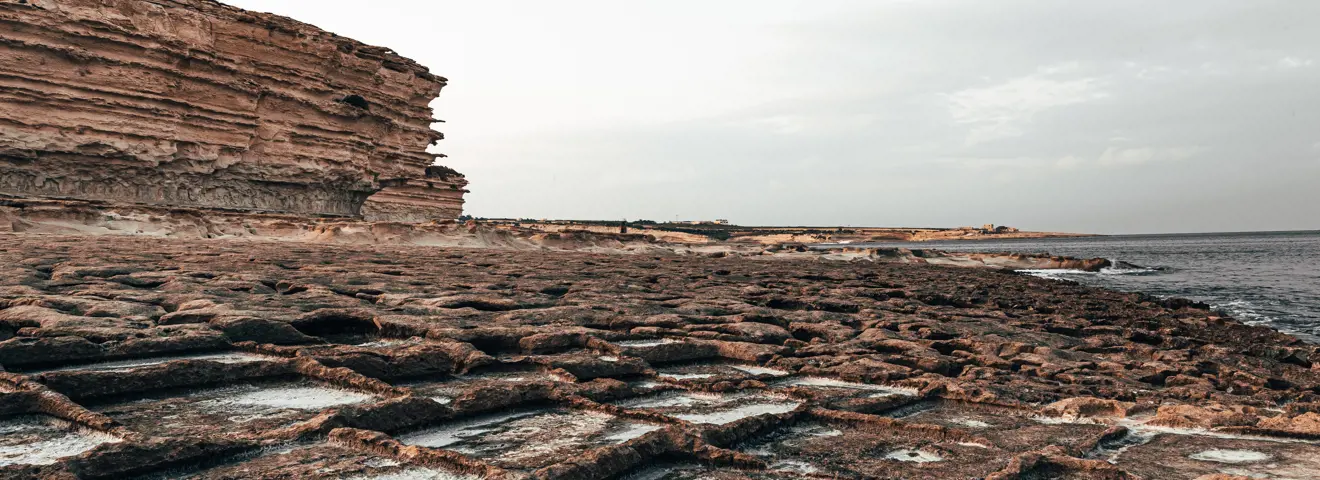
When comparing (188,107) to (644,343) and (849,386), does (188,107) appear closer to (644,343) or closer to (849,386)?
(644,343)

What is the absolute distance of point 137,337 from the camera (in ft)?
15.9

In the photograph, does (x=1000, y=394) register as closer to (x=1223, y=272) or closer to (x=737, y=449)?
(x=737, y=449)

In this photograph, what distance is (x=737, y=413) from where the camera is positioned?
13.9ft

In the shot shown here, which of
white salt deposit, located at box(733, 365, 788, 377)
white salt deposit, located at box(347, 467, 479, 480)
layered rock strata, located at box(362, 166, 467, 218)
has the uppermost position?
layered rock strata, located at box(362, 166, 467, 218)

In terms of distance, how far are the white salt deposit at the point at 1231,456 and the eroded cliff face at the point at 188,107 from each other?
29073mm

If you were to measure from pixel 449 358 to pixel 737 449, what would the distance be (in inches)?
84.2

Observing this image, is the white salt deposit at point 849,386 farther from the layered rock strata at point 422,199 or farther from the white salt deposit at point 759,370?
the layered rock strata at point 422,199

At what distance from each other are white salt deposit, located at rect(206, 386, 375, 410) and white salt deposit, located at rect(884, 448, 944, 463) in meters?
2.54

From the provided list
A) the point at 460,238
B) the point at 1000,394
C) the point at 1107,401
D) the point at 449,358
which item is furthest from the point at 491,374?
the point at 460,238

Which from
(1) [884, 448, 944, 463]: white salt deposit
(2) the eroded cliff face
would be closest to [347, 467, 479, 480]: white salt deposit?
(1) [884, 448, 944, 463]: white salt deposit

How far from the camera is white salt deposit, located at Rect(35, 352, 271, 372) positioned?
413 centimetres

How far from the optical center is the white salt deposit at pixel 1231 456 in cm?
373

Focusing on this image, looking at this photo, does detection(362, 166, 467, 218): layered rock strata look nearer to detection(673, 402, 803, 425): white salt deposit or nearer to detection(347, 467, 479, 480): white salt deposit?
detection(673, 402, 803, 425): white salt deposit

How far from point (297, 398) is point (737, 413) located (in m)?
2.25
